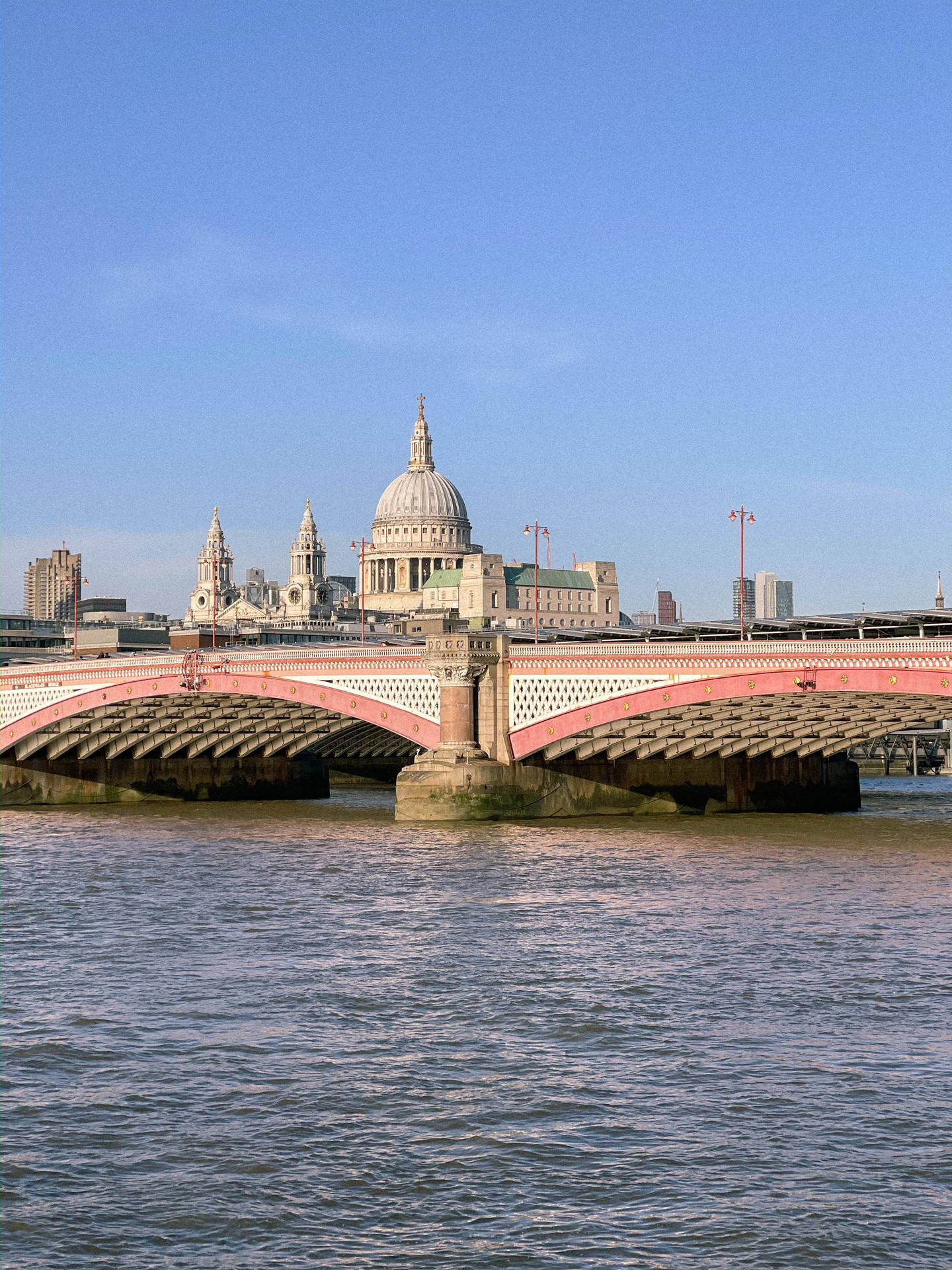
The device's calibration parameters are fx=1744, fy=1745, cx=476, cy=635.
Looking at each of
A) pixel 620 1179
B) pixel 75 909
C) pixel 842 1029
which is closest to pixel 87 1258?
pixel 620 1179

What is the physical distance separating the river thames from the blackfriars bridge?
10484 millimetres

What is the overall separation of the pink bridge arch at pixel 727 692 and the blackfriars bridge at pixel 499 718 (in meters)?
0.06

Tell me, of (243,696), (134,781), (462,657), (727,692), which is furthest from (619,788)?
(134,781)

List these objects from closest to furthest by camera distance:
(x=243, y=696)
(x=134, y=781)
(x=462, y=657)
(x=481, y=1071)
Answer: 1. (x=481, y=1071)
2. (x=462, y=657)
3. (x=243, y=696)
4. (x=134, y=781)

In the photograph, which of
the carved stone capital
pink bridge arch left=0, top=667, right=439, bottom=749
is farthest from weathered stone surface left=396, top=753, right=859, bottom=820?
the carved stone capital

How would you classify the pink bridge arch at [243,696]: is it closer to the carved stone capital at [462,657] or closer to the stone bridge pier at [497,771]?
the stone bridge pier at [497,771]

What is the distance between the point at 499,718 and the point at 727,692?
9227 millimetres

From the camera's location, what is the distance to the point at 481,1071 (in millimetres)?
21625

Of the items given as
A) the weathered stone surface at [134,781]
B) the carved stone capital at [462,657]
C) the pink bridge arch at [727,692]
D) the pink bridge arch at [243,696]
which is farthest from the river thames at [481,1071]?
the weathered stone surface at [134,781]

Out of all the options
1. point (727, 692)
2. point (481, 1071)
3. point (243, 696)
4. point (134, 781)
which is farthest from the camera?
point (134, 781)

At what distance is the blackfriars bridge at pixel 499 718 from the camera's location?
168 ft

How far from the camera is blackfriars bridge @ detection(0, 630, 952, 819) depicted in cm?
5112

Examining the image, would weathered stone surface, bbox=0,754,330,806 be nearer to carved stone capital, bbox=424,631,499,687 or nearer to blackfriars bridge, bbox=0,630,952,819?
blackfriars bridge, bbox=0,630,952,819

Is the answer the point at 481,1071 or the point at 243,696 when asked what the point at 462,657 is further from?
the point at 481,1071
